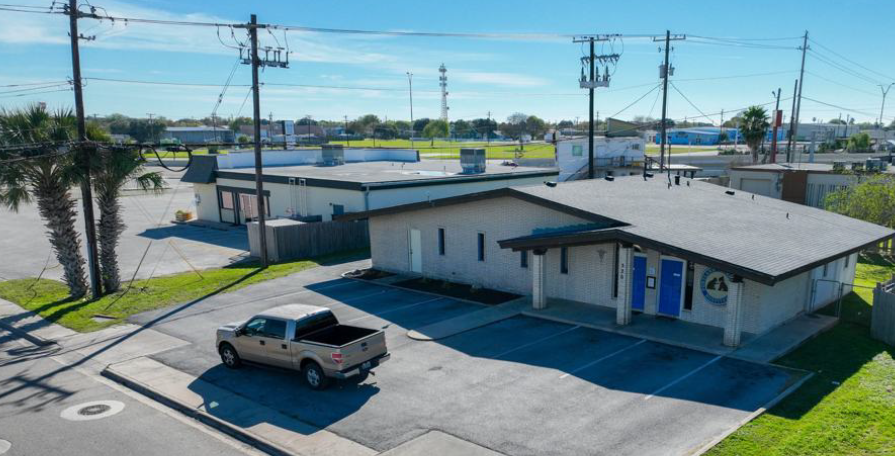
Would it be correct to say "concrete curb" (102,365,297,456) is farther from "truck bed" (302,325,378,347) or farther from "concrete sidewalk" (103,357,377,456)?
"truck bed" (302,325,378,347)

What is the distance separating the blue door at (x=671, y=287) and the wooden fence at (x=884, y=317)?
Answer: 17.5 ft

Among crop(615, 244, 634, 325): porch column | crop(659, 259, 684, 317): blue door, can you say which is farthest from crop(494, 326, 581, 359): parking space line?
crop(659, 259, 684, 317): blue door

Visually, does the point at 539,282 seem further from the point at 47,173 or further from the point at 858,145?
the point at 858,145

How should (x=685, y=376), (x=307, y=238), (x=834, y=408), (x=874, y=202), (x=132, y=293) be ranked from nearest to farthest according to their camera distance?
1. (x=834, y=408)
2. (x=685, y=376)
3. (x=132, y=293)
4. (x=874, y=202)
5. (x=307, y=238)

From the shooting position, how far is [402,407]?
45.1ft

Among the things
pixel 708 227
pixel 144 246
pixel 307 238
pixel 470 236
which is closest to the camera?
pixel 708 227

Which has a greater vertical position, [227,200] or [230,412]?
[227,200]

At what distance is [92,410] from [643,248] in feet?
52.8

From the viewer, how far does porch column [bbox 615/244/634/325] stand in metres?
18.6

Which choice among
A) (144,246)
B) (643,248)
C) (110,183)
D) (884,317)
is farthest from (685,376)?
(144,246)

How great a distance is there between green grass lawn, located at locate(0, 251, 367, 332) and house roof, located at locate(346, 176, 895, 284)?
710cm

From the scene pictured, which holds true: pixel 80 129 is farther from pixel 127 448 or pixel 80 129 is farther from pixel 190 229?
pixel 190 229

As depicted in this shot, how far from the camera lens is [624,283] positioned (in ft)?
61.2

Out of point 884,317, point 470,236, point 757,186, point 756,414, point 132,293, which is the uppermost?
point 757,186
